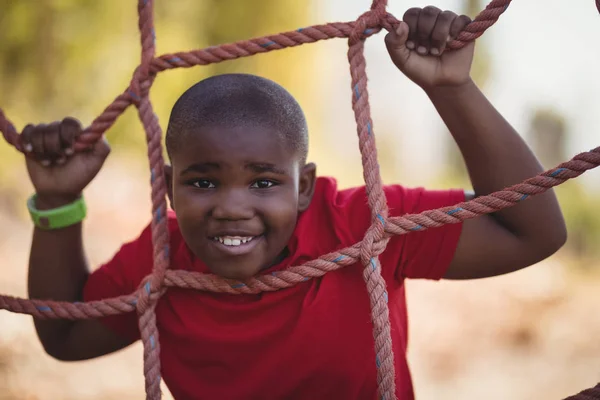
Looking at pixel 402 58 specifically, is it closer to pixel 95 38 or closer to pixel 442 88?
pixel 442 88

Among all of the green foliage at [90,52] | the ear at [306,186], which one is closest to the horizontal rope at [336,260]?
the ear at [306,186]

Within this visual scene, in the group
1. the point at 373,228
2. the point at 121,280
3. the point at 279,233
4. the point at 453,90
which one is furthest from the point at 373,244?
the point at 121,280

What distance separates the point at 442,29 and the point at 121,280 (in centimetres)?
69

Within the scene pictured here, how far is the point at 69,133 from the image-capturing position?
43.9 inches

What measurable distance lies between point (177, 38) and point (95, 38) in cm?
44

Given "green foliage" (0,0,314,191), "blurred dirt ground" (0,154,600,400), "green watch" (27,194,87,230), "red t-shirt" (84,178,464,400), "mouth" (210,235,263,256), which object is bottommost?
"blurred dirt ground" (0,154,600,400)

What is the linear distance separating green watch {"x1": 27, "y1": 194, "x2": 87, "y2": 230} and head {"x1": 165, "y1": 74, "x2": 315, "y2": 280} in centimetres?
25

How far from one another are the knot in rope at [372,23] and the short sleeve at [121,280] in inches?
20.3

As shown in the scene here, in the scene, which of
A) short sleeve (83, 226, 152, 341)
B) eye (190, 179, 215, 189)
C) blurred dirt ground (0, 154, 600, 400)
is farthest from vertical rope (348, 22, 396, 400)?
blurred dirt ground (0, 154, 600, 400)

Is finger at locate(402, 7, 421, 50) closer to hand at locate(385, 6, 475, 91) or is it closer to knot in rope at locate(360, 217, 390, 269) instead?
hand at locate(385, 6, 475, 91)

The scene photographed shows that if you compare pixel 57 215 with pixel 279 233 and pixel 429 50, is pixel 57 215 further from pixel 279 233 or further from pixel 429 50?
pixel 429 50

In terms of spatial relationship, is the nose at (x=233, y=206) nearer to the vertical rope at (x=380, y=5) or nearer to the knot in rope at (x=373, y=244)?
the knot in rope at (x=373, y=244)

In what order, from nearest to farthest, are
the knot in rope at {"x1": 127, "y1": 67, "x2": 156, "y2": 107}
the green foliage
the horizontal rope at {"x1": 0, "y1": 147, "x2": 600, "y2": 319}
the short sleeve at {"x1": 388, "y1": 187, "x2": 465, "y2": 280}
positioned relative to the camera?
the horizontal rope at {"x1": 0, "y1": 147, "x2": 600, "y2": 319} < the short sleeve at {"x1": 388, "y1": 187, "x2": 465, "y2": 280} < the knot in rope at {"x1": 127, "y1": 67, "x2": 156, "y2": 107} < the green foliage

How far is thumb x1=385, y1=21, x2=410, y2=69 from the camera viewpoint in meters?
0.95
